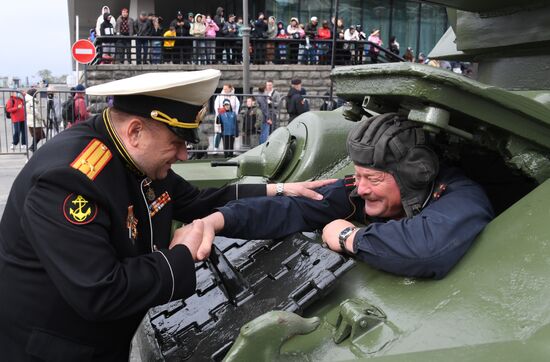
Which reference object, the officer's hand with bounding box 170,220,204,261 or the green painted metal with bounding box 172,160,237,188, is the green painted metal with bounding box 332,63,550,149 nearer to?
the officer's hand with bounding box 170,220,204,261

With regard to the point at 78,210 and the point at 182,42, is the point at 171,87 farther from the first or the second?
the point at 182,42

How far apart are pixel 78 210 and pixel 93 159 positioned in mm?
216

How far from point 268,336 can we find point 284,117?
416 inches

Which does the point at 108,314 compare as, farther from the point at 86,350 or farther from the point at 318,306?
the point at 318,306

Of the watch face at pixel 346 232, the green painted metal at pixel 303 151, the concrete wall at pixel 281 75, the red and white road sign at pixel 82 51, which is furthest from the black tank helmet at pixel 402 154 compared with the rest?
the concrete wall at pixel 281 75

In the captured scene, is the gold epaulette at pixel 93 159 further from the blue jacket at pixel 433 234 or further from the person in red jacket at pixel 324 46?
the person in red jacket at pixel 324 46

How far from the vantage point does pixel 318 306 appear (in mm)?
2320

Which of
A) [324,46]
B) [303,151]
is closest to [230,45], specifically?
[324,46]

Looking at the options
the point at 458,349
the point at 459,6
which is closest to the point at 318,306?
the point at 458,349

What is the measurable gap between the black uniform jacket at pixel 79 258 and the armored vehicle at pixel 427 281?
1.13ft

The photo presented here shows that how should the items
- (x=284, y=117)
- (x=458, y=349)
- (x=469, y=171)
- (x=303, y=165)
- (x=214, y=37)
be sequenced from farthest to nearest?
(x=214, y=37), (x=284, y=117), (x=303, y=165), (x=469, y=171), (x=458, y=349)

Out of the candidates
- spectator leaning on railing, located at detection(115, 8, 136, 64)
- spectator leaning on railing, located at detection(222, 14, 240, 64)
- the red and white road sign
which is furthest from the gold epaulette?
spectator leaning on railing, located at detection(222, 14, 240, 64)

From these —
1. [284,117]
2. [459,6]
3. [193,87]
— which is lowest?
[284,117]

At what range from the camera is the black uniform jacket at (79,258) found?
190 cm
